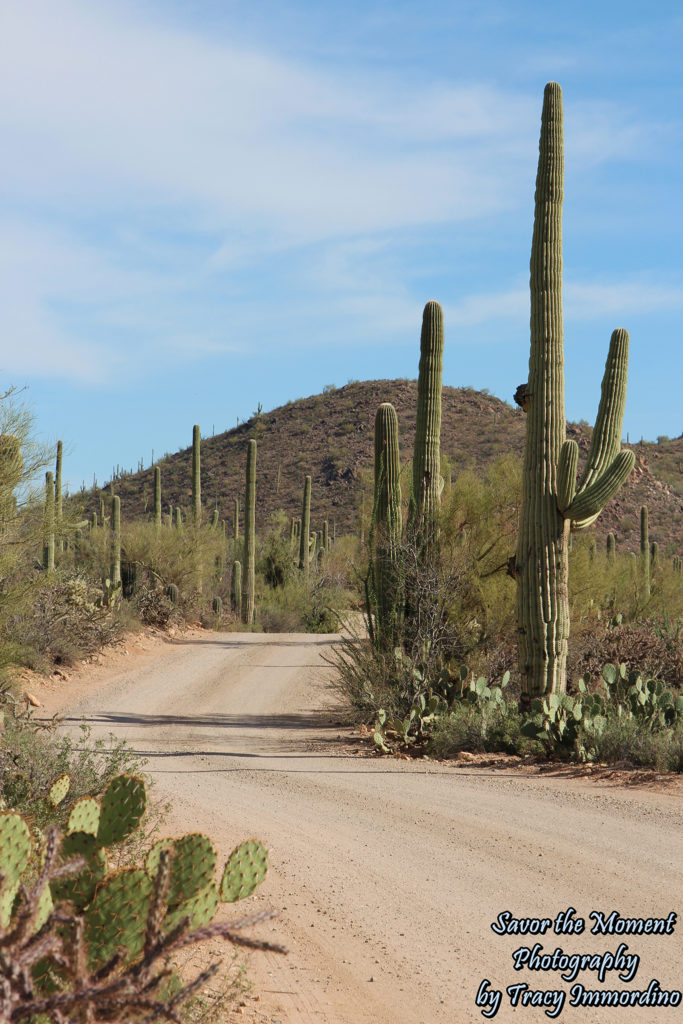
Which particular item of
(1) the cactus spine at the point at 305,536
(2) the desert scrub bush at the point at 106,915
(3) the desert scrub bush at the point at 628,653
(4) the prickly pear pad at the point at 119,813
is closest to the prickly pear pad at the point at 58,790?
(2) the desert scrub bush at the point at 106,915

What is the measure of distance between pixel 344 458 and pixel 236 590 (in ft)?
101

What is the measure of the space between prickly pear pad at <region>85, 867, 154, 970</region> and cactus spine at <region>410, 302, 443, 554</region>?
1108 centimetres

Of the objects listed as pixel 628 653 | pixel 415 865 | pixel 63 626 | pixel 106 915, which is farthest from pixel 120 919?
pixel 63 626

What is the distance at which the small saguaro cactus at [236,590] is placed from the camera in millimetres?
31469

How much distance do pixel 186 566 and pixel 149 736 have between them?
15623 millimetres

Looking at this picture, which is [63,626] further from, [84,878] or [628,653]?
[84,878]

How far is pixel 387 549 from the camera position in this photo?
47.9 feet

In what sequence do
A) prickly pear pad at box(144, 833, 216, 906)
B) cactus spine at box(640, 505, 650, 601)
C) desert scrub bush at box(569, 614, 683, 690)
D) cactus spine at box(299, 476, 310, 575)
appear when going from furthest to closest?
1. cactus spine at box(299, 476, 310, 575)
2. cactus spine at box(640, 505, 650, 601)
3. desert scrub bush at box(569, 614, 683, 690)
4. prickly pear pad at box(144, 833, 216, 906)

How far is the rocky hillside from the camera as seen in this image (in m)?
54.7

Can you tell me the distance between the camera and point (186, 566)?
95.5 feet

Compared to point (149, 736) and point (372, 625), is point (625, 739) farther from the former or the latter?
point (149, 736)

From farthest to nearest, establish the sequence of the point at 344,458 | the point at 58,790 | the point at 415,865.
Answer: the point at 344,458
the point at 415,865
the point at 58,790

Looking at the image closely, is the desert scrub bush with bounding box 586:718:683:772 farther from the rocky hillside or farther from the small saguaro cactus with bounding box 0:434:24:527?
the rocky hillside

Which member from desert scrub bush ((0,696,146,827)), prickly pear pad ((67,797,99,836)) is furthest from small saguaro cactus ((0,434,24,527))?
prickly pear pad ((67,797,99,836))
